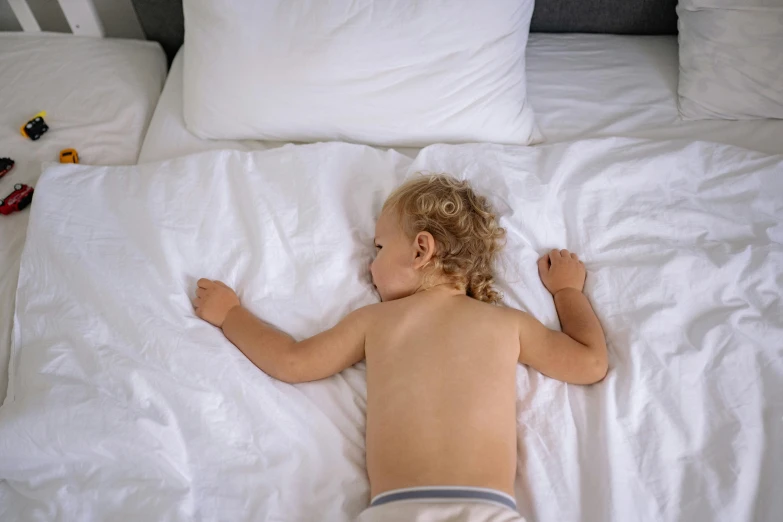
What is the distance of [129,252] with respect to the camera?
1.18 metres

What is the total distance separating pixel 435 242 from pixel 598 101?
74 centimetres

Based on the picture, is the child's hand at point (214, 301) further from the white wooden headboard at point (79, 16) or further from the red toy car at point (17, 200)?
the white wooden headboard at point (79, 16)

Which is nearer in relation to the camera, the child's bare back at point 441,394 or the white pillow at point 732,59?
the child's bare back at point 441,394

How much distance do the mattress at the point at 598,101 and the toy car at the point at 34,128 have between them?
28cm

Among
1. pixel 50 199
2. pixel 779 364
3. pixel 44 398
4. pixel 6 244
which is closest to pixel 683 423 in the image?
pixel 779 364

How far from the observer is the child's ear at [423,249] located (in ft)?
3.76

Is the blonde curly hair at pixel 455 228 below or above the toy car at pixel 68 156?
below

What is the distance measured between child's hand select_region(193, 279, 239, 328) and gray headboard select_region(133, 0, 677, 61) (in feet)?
3.34

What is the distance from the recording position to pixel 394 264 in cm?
117

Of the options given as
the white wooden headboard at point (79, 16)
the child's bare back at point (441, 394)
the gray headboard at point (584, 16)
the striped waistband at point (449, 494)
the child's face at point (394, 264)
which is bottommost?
the striped waistband at point (449, 494)

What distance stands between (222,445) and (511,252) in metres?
0.69

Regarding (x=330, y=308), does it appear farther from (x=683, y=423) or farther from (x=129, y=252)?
(x=683, y=423)

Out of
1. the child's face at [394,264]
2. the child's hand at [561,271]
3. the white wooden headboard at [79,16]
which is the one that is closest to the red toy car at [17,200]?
the white wooden headboard at [79,16]

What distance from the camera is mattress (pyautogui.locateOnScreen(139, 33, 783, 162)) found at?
149 centimetres
